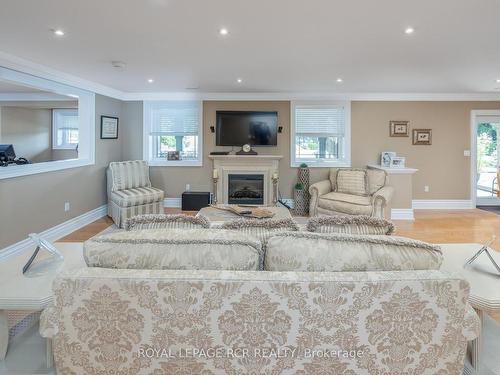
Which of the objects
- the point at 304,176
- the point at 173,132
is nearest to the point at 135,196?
the point at 173,132

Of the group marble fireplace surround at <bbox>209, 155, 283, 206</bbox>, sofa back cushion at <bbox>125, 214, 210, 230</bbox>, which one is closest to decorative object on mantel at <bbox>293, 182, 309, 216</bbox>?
marble fireplace surround at <bbox>209, 155, 283, 206</bbox>

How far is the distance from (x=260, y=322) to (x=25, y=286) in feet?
3.68

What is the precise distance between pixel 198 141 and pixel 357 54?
148 inches

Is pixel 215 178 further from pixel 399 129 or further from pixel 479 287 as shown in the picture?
pixel 479 287

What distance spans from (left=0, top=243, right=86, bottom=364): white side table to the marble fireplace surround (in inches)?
184

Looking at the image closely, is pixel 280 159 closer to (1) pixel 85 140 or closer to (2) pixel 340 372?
Result: (1) pixel 85 140

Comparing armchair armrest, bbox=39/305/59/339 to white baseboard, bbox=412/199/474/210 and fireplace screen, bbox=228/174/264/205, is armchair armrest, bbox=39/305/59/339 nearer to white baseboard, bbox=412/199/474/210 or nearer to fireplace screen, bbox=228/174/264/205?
fireplace screen, bbox=228/174/264/205

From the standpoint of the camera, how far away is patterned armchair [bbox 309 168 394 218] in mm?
5160

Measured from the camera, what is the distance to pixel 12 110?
5.76 meters

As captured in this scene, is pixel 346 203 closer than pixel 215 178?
Yes

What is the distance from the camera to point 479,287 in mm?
1593

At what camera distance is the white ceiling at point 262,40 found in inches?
102

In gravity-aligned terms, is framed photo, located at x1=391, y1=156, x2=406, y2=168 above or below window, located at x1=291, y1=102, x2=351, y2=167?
below

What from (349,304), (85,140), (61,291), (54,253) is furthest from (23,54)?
(349,304)
